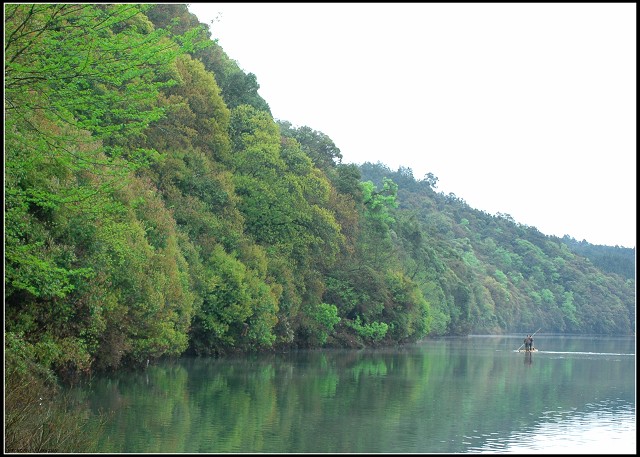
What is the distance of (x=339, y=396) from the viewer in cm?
3481

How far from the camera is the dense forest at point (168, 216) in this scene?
57.7ft

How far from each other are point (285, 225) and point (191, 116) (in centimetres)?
1097

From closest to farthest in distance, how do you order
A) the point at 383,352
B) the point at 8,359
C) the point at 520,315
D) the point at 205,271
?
the point at 8,359 < the point at 205,271 < the point at 383,352 < the point at 520,315

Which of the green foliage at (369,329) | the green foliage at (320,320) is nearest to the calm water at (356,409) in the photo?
the green foliage at (320,320)

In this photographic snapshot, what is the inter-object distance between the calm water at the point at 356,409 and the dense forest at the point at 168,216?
2.89 metres

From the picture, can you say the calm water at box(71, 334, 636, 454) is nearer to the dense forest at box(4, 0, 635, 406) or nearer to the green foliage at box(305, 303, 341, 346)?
the dense forest at box(4, 0, 635, 406)

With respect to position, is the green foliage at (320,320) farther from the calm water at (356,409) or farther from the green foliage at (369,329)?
the calm water at (356,409)

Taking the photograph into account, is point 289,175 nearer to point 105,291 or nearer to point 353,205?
point 353,205

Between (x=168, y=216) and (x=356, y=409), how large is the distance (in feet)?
56.5

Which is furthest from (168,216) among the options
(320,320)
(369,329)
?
(369,329)

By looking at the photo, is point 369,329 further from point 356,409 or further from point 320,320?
point 356,409

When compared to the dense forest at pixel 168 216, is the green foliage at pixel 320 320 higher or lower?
lower

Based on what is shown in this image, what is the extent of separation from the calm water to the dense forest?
9.48 feet

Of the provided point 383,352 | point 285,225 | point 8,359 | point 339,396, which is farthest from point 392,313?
point 8,359
